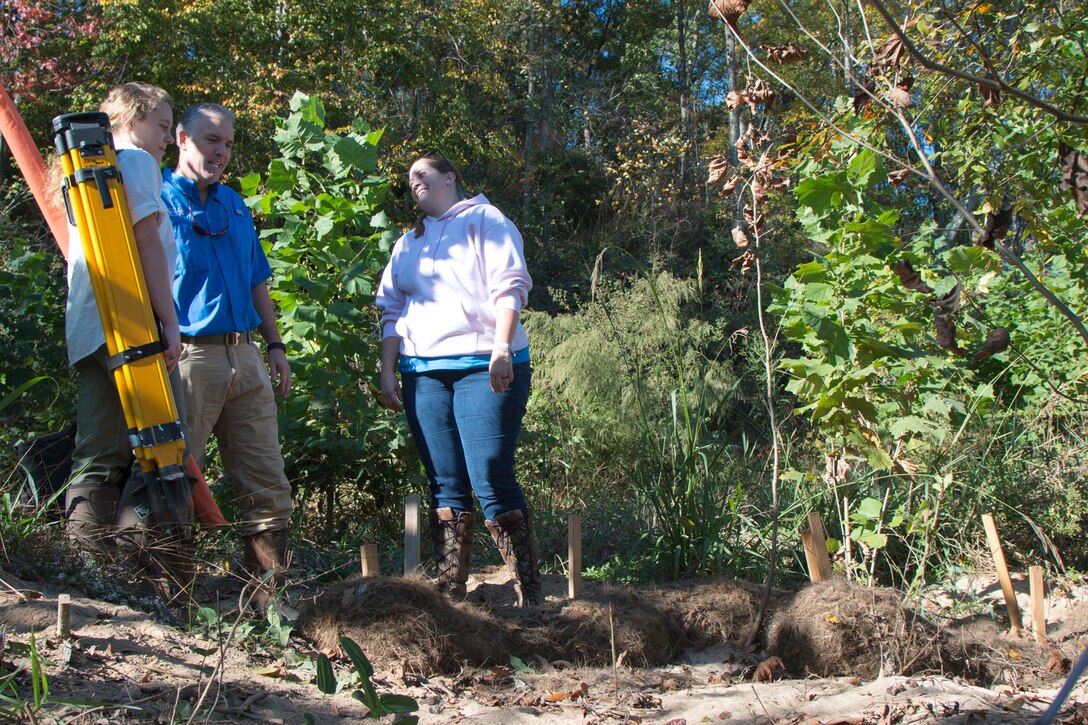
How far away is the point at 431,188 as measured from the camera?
331 cm

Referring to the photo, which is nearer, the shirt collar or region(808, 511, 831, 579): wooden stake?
the shirt collar

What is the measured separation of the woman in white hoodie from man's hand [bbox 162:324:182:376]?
822 millimetres

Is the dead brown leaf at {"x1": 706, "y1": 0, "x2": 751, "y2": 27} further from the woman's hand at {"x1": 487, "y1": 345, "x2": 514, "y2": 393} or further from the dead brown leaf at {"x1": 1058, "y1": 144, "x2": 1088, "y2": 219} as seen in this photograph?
the dead brown leaf at {"x1": 1058, "y1": 144, "x2": 1088, "y2": 219}

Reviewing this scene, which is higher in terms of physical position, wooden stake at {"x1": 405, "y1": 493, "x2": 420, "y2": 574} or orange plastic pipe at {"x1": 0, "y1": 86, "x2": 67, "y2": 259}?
orange plastic pipe at {"x1": 0, "y1": 86, "x2": 67, "y2": 259}

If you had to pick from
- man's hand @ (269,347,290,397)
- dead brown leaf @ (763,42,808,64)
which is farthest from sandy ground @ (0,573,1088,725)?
dead brown leaf @ (763,42,808,64)

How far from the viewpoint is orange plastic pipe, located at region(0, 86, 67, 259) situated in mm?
2818

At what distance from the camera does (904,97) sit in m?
2.59

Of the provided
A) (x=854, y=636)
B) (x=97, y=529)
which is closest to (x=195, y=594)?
(x=97, y=529)

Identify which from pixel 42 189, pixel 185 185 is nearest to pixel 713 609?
pixel 185 185

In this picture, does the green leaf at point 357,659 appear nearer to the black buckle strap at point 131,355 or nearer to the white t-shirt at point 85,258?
the black buckle strap at point 131,355

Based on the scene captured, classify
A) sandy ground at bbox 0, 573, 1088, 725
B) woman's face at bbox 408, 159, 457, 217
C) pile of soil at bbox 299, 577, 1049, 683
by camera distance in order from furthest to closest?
woman's face at bbox 408, 159, 457, 217 → pile of soil at bbox 299, 577, 1049, 683 → sandy ground at bbox 0, 573, 1088, 725

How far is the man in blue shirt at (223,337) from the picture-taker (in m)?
2.97

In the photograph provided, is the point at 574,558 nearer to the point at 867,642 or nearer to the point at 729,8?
the point at 867,642

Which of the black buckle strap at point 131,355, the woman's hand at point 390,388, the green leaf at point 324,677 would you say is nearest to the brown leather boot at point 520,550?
the woman's hand at point 390,388
